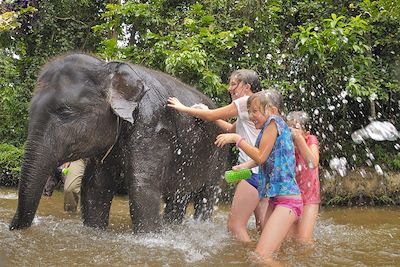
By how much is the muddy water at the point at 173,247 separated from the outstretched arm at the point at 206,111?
1.00 meters

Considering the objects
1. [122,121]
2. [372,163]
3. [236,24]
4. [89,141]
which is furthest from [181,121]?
[372,163]

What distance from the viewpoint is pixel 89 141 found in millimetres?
4191

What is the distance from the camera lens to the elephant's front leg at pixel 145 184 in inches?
169

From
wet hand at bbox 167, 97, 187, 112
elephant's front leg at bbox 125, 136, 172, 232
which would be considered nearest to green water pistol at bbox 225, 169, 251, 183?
elephant's front leg at bbox 125, 136, 172, 232

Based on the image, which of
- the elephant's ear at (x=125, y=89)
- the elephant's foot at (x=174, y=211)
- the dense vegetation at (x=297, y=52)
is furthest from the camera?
the dense vegetation at (x=297, y=52)

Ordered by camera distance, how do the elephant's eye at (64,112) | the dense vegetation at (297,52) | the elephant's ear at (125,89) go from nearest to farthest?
1. the elephant's eye at (64,112)
2. the elephant's ear at (125,89)
3. the dense vegetation at (297,52)

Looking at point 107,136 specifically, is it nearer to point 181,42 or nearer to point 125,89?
point 125,89

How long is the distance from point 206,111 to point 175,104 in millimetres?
270

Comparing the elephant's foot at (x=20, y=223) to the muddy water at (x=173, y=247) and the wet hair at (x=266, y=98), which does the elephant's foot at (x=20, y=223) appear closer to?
the muddy water at (x=173, y=247)

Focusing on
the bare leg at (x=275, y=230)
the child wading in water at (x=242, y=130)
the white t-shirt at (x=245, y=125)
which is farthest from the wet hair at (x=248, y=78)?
the bare leg at (x=275, y=230)

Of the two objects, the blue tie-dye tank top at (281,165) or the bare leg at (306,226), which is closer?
the blue tie-dye tank top at (281,165)

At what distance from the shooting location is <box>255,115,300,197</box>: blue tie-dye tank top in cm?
392

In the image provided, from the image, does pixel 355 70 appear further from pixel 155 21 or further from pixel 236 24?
pixel 155 21

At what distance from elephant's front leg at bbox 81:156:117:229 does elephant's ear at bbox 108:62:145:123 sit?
63 centimetres
